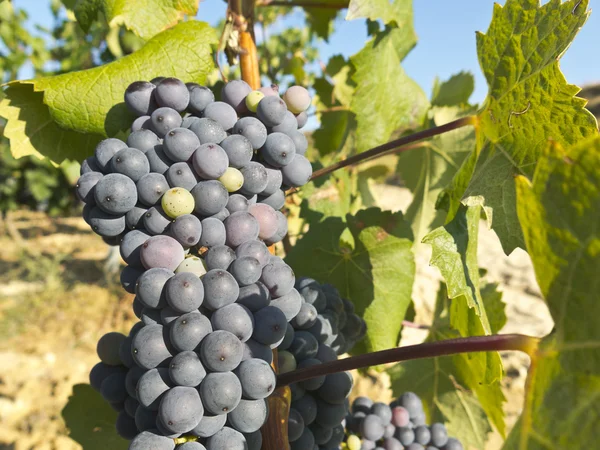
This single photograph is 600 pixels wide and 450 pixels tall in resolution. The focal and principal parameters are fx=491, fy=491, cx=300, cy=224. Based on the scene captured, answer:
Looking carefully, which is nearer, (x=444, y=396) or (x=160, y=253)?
(x=160, y=253)

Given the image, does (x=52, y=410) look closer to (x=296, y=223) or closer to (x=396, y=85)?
(x=296, y=223)

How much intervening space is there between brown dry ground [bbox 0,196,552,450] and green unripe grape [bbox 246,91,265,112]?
1709 millimetres

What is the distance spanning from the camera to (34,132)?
4.16 ft

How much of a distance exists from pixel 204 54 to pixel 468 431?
167cm

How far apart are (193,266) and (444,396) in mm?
1410

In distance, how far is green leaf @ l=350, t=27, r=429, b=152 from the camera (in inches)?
67.5

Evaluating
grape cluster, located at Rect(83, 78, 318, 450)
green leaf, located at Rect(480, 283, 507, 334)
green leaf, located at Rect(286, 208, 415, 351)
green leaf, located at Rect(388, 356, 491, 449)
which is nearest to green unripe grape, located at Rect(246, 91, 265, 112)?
grape cluster, located at Rect(83, 78, 318, 450)

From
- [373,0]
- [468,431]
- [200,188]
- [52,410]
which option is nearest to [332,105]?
[373,0]

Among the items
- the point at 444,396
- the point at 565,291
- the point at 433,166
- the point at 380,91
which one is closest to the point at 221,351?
the point at 565,291

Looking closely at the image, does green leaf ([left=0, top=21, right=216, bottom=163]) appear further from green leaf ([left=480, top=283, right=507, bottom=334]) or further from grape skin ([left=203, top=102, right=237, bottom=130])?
green leaf ([left=480, top=283, right=507, bottom=334])

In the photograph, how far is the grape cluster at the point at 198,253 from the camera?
0.76 meters

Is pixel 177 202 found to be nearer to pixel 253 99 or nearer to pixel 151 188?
pixel 151 188

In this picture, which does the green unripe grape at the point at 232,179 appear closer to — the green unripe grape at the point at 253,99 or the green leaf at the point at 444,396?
the green unripe grape at the point at 253,99

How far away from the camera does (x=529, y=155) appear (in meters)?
1.06
